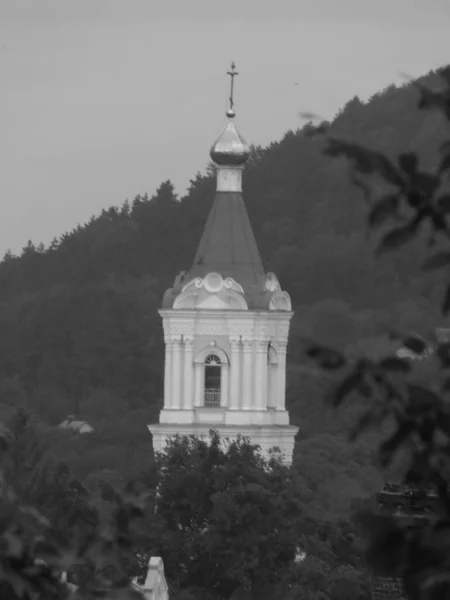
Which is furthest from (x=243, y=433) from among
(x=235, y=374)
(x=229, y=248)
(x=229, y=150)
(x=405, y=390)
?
(x=405, y=390)

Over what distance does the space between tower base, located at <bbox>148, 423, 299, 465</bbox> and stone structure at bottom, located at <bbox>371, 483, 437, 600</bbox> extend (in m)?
40.1

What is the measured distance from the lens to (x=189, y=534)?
149 ft

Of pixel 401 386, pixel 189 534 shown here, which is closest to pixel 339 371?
pixel 401 386

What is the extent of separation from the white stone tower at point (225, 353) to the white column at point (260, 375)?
0.02 m

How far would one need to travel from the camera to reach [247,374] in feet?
201

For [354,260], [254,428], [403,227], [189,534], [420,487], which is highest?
[354,260]

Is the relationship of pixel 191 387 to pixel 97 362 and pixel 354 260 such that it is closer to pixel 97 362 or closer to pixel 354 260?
pixel 97 362

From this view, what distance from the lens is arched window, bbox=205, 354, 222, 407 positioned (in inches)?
2406

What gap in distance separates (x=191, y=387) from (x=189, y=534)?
617 inches

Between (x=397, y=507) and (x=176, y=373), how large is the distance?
4495 cm

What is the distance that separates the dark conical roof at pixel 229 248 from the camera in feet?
204

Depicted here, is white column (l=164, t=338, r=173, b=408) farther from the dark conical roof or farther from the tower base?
the dark conical roof

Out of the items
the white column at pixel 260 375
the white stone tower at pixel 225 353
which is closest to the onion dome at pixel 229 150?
the white stone tower at pixel 225 353

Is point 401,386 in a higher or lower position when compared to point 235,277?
lower
